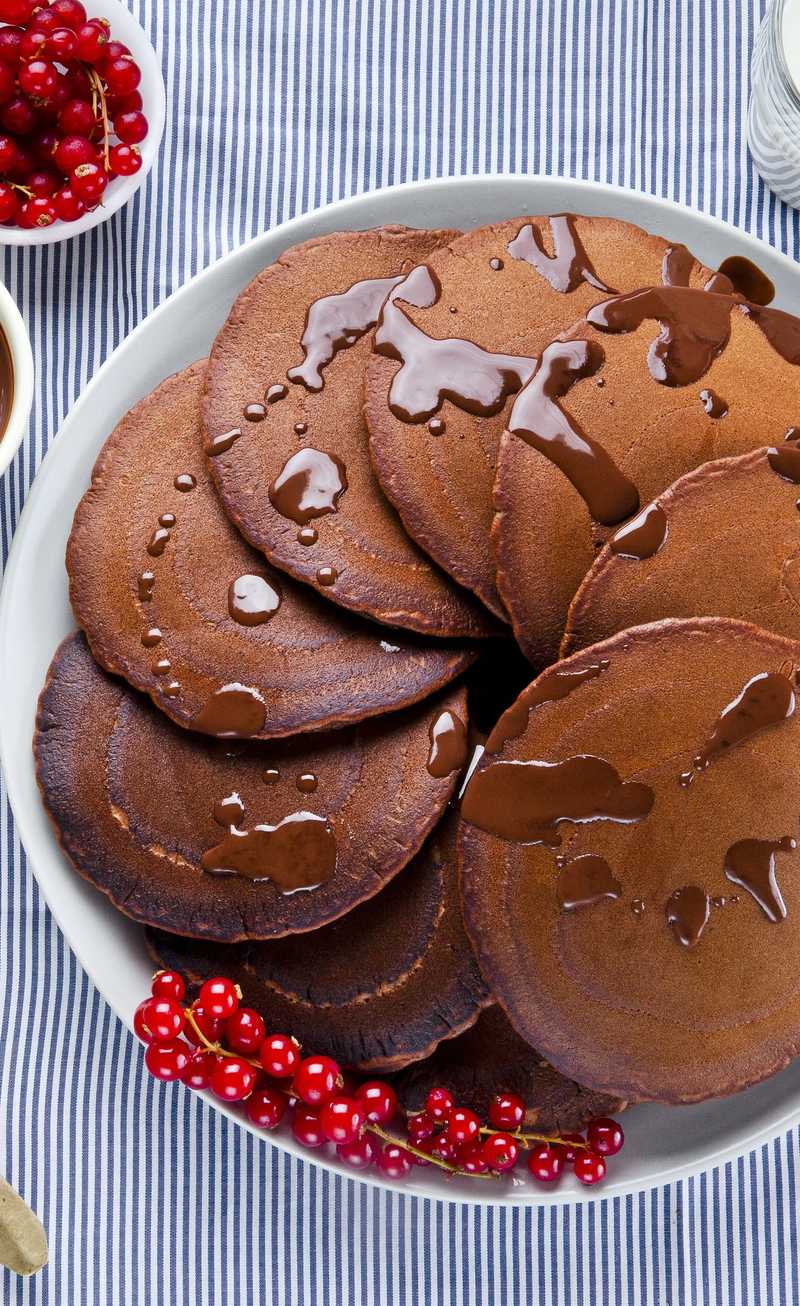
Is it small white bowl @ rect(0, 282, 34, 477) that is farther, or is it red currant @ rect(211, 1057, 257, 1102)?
small white bowl @ rect(0, 282, 34, 477)

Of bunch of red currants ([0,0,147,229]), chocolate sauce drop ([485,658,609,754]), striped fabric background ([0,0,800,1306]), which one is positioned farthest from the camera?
striped fabric background ([0,0,800,1306])

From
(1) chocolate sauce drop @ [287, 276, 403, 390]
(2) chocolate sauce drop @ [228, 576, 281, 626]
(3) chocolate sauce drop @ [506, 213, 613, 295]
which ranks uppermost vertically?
(3) chocolate sauce drop @ [506, 213, 613, 295]

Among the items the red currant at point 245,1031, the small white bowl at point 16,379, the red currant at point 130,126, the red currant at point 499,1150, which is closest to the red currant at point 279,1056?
the red currant at point 245,1031

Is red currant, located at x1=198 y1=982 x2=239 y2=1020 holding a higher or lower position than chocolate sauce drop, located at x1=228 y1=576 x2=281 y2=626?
lower

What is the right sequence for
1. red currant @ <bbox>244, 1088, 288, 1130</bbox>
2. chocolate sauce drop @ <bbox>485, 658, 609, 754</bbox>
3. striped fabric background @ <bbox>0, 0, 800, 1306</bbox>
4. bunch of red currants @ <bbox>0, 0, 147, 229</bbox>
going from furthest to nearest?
striped fabric background @ <bbox>0, 0, 800, 1306</bbox>
bunch of red currants @ <bbox>0, 0, 147, 229</bbox>
red currant @ <bbox>244, 1088, 288, 1130</bbox>
chocolate sauce drop @ <bbox>485, 658, 609, 754</bbox>

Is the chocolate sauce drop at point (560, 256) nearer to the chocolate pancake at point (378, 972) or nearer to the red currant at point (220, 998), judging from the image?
the chocolate pancake at point (378, 972)

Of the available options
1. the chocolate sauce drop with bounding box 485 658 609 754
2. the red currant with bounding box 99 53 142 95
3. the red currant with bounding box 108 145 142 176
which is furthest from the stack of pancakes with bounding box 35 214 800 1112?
the red currant with bounding box 99 53 142 95

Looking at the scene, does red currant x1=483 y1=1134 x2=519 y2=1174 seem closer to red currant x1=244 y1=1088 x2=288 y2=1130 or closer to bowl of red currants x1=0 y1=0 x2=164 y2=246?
red currant x1=244 y1=1088 x2=288 y2=1130
